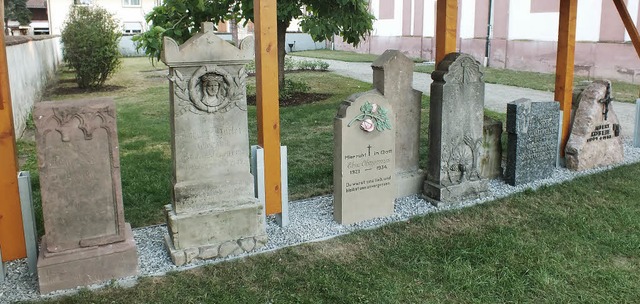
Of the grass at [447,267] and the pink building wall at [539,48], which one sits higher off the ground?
the pink building wall at [539,48]

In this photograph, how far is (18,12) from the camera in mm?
44531

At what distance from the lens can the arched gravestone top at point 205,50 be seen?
4395 millimetres

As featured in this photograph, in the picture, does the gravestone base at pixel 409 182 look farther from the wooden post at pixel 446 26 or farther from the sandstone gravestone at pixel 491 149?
the wooden post at pixel 446 26

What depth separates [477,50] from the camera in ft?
77.4

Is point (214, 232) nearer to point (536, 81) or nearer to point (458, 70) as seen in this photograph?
point (458, 70)

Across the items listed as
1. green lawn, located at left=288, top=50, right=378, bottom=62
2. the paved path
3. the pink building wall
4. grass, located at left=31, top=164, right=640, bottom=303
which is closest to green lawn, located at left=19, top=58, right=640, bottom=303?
grass, located at left=31, top=164, right=640, bottom=303

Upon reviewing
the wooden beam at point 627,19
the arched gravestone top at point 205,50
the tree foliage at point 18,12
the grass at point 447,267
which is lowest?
the grass at point 447,267

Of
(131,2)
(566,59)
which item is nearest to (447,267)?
(566,59)

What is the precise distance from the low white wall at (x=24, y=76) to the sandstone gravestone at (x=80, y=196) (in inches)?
193

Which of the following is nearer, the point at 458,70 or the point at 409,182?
the point at 458,70

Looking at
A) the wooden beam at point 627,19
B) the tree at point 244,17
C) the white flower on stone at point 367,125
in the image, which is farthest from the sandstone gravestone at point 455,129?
the tree at point 244,17

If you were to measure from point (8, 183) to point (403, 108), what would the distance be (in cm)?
395

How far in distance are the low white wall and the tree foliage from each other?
32.0 meters

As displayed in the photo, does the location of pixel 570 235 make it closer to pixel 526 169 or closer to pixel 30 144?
pixel 526 169
